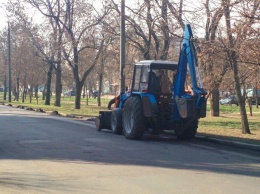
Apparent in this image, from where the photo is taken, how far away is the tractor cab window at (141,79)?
18672mm

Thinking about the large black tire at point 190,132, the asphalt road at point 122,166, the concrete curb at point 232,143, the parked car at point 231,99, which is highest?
the parked car at point 231,99

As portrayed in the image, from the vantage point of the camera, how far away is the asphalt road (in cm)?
967

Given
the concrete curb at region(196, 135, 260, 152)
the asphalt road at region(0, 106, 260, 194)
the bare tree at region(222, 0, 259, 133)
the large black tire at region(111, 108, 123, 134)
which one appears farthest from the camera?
the large black tire at region(111, 108, 123, 134)

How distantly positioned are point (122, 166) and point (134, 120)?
5.95m

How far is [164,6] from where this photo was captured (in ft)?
86.6

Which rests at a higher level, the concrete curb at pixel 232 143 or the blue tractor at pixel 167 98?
the blue tractor at pixel 167 98

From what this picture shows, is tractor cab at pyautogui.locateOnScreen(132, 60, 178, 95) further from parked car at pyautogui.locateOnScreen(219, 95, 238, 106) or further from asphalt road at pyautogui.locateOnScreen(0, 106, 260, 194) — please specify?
parked car at pyautogui.locateOnScreen(219, 95, 238, 106)

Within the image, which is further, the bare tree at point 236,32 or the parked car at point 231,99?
the parked car at point 231,99

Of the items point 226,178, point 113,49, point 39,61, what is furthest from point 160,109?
point 39,61

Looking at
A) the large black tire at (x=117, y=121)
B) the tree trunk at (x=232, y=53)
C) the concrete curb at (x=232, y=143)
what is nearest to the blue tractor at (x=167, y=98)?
the concrete curb at (x=232, y=143)

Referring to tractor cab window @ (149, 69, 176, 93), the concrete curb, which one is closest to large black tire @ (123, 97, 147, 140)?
tractor cab window @ (149, 69, 176, 93)

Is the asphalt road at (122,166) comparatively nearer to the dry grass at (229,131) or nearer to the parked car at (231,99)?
the dry grass at (229,131)

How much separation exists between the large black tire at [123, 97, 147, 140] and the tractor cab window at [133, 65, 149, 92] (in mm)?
535

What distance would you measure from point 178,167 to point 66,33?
3622 cm
